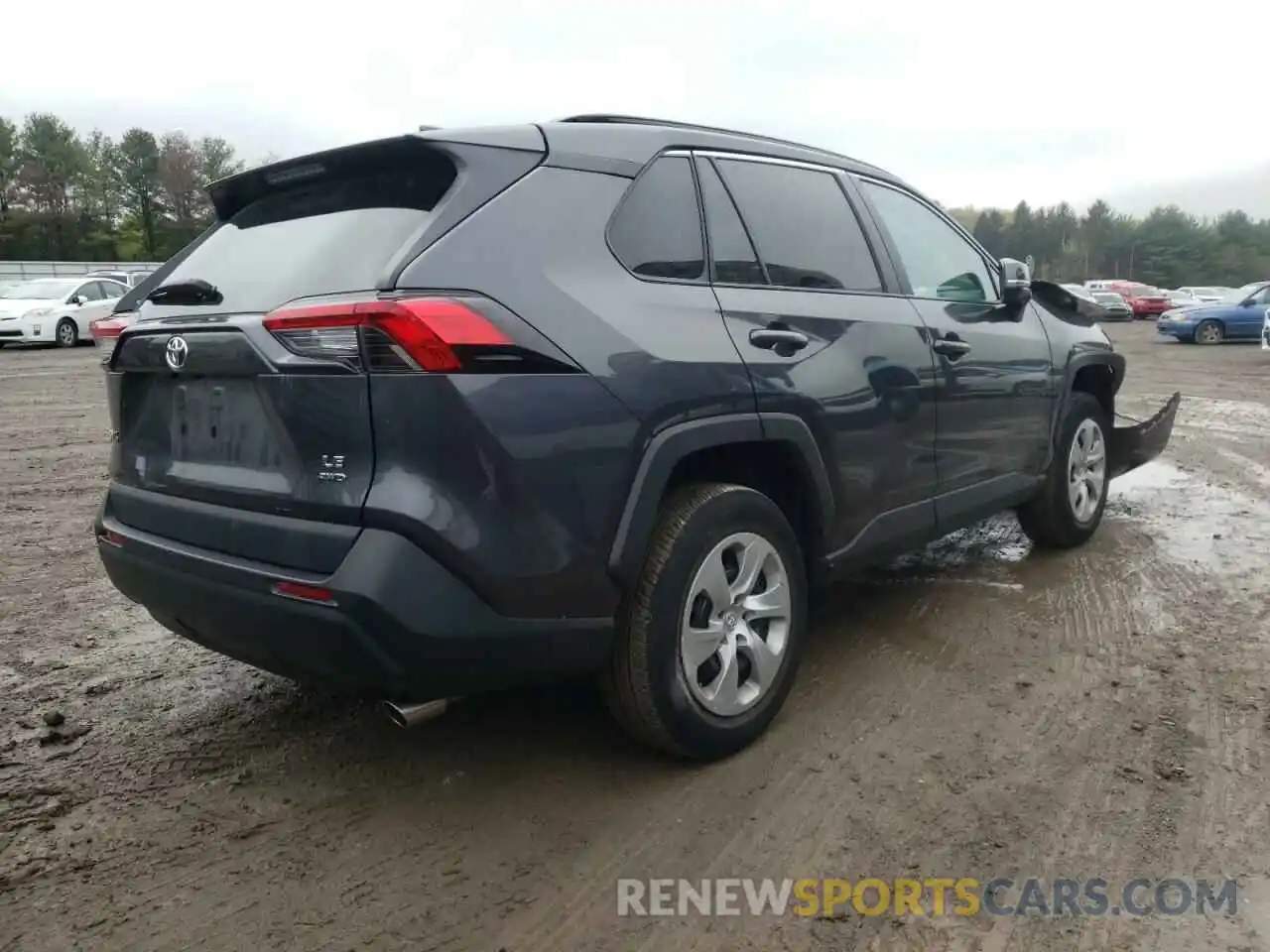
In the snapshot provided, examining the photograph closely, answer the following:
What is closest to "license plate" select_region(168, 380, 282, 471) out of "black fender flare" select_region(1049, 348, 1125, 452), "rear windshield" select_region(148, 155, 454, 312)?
"rear windshield" select_region(148, 155, 454, 312)

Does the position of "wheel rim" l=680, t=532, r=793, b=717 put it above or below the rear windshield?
below

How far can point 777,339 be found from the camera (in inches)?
118

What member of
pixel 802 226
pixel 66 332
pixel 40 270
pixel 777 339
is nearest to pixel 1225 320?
pixel 802 226

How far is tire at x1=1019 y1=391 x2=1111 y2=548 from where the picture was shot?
4801mm

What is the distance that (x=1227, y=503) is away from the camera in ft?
20.1

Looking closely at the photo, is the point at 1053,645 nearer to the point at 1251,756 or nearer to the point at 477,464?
the point at 1251,756

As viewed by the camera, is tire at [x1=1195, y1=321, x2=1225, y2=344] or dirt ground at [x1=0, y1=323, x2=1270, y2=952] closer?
dirt ground at [x1=0, y1=323, x2=1270, y2=952]

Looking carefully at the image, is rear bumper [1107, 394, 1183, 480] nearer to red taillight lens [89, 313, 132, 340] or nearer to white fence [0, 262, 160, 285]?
red taillight lens [89, 313, 132, 340]

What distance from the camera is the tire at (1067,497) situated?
189 inches

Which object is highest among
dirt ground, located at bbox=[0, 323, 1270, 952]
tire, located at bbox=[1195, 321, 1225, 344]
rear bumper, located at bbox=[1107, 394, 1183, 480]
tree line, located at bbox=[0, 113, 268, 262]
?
tree line, located at bbox=[0, 113, 268, 262]

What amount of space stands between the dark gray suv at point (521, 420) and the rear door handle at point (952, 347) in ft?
0.67

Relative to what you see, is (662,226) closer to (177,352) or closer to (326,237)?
(326,237)

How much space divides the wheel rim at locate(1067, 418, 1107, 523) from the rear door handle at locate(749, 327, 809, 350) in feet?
7.91

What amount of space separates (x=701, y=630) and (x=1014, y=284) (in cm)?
254
